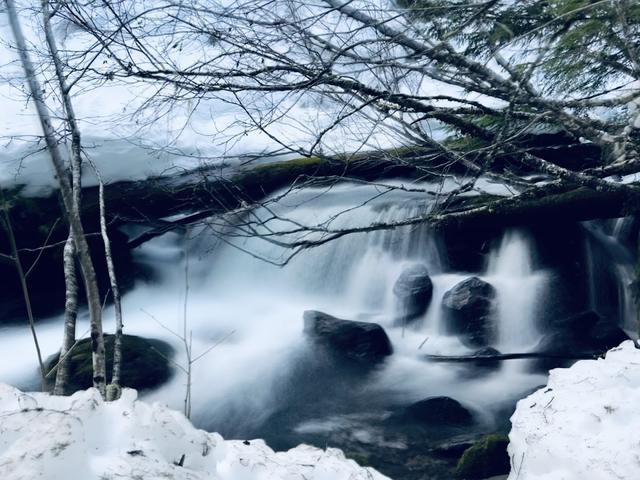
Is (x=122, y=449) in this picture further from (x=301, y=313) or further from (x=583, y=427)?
(x=301, y=313)

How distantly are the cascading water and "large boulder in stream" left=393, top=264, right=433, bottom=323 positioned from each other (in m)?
0.13

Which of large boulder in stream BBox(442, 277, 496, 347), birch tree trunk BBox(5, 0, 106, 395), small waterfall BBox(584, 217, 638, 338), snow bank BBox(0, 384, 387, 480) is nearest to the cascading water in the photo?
large boulder in stream BBox(442, 277, 496, 347)

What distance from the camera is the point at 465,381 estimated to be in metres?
7.72

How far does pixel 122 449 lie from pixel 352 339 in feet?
20.9

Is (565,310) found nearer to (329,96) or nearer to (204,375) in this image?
(204,375)

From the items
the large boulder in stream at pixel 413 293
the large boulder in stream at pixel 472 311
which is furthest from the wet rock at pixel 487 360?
the large boulder in stream at pixel 413 293

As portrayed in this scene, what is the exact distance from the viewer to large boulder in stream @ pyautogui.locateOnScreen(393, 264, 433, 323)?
30.0ft

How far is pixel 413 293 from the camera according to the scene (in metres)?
9.20

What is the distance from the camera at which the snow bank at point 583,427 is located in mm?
3025

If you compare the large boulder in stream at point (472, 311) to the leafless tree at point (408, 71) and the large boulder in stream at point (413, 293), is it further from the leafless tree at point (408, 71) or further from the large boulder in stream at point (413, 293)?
the leafless tree at point (408, 71)

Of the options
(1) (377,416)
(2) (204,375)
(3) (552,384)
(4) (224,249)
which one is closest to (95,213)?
(4) (224,249)

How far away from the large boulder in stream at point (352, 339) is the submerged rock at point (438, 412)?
1391 millimetres

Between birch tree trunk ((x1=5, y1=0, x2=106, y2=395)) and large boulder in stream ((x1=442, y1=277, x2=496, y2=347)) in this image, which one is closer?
birch tree trunk ((x1=5, y1=0, x2=106, y2=395))

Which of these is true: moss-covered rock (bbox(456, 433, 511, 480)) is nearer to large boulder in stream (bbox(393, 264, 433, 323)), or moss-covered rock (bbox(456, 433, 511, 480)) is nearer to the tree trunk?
the tree trunk
